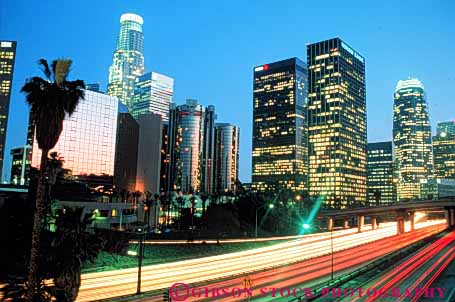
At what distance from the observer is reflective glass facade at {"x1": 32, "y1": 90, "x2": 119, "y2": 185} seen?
157 m

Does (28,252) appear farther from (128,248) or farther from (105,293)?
(128,248)

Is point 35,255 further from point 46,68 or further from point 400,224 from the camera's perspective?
point 400,224

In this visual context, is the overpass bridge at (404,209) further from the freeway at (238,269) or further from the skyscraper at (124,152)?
the skyscraper at (124,152)

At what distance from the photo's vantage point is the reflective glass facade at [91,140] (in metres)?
157

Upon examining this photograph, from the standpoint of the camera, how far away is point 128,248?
67.1 m

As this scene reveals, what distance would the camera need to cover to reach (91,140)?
161500mm

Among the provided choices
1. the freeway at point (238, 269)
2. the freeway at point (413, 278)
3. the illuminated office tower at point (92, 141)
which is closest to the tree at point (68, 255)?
the freeway at point (238, 269)

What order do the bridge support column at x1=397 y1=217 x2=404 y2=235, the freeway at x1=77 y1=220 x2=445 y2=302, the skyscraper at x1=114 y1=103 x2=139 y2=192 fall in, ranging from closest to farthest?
the freeway at x1=77 y1=220 x2=445 y2=302
the bridge support column at x1=397 y1=217 x2=404 y2=235
the skyscraper at x1=114 y1=103 x2=139 y2=192

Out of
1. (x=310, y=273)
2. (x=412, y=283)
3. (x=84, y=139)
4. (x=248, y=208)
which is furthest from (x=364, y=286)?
(x=84, y=139)

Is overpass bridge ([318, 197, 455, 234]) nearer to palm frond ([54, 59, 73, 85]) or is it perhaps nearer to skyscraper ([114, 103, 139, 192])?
skyscraper ([114, 103, 139, 192])

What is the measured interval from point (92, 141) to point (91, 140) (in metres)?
0.56

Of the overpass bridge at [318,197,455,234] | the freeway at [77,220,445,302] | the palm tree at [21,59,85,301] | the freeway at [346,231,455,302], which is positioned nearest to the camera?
the palm tree at [21,59,85,301]

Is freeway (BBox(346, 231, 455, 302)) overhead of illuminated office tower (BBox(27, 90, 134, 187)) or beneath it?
beneath

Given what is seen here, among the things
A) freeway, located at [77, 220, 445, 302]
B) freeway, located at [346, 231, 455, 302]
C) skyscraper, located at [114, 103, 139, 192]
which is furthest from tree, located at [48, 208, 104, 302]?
skyscraper, located at [114, 103, 139, 192]
